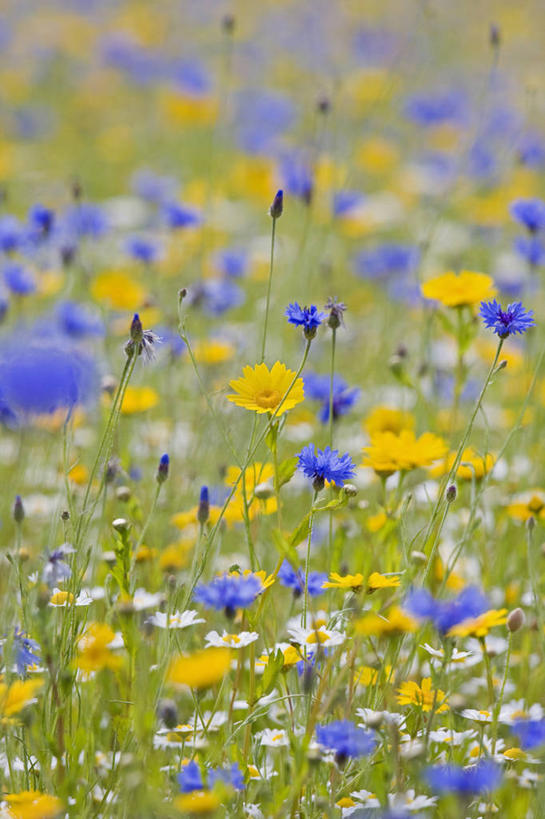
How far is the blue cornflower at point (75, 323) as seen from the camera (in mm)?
2012

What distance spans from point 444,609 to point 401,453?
31 centimetres

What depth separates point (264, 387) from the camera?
1.04 metres

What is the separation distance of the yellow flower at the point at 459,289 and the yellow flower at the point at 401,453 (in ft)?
0.75

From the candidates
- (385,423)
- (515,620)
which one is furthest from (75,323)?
(515,620)

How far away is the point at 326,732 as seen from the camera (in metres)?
0.84

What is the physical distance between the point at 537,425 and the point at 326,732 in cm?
105

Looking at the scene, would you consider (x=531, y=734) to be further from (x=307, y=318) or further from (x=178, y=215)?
(x=178, y=215)

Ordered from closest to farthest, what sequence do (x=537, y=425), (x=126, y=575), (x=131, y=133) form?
1. (x=126, y=575)
2. (x=537, y=425)
3. (x=131, y=133)

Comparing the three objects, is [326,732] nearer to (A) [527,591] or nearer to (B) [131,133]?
(A) [527,591]

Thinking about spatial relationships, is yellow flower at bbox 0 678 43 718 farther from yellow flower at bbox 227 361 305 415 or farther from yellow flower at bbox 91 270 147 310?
yellow flower at bbox 91 270 147 310

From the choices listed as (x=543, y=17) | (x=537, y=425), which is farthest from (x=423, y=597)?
(x=543, y=17)

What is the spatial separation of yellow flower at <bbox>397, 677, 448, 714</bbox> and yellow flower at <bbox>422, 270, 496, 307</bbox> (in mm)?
488

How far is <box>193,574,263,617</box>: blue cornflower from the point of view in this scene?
87cm

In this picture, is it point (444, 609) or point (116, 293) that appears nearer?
point (444, 609)
